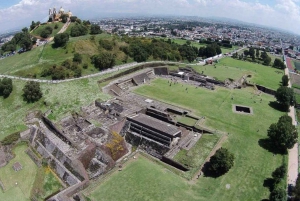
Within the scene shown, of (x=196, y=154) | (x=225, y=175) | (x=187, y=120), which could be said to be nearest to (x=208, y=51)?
(x=187, y=120)

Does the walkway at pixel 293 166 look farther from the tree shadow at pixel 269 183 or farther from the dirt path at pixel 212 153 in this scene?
the dirt path at pixel 212 153

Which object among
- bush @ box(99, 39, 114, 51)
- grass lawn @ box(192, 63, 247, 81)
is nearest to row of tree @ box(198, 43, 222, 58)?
grass lawn @ box(192, 63, 247, 81)

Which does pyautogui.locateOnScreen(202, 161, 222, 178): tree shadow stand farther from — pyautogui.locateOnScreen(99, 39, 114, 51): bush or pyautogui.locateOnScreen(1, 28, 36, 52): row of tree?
pyautogui.locateOnScreen(1, 28, 36, 52): row of tree

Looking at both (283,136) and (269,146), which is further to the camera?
(269,146)

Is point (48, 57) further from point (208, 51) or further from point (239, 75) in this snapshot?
point (208, 51)

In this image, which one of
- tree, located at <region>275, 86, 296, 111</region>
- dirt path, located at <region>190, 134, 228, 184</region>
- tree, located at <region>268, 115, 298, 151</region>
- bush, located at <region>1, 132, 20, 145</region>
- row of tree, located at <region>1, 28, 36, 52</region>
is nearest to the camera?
dirt path, located at <region>190, 134, 228, 184</region>

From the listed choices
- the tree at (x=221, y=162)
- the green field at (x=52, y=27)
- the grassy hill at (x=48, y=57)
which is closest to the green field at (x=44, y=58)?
the grassy hill at (x=48, y=57)
